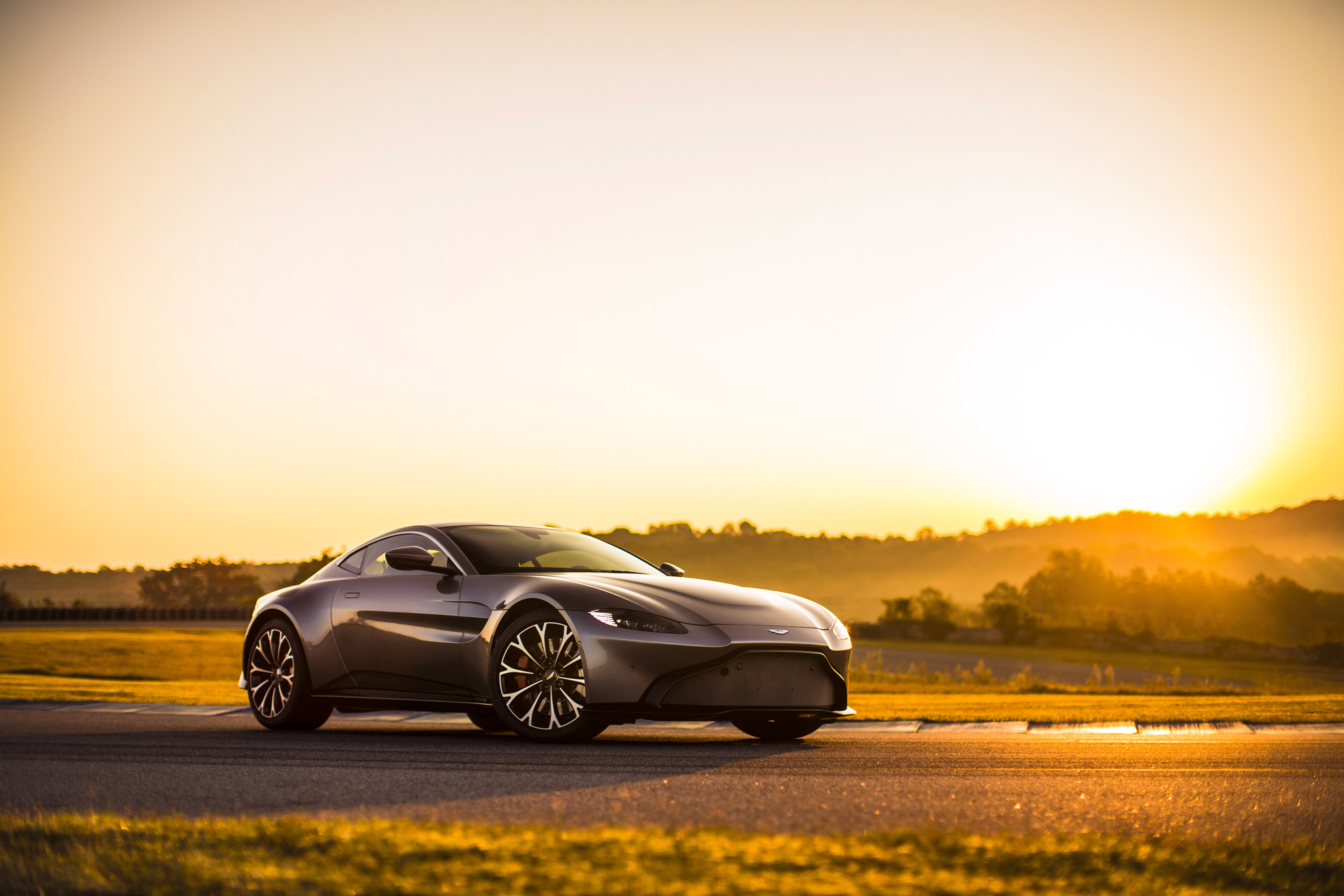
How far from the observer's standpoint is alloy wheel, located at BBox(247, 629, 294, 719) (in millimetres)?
9062

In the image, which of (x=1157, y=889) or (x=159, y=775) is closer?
(x=1157, y=889)

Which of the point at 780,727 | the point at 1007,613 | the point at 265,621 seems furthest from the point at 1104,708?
the point at 1007,613

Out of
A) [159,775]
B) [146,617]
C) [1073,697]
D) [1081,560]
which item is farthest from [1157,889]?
[1081,560]

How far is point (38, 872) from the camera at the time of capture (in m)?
3.27

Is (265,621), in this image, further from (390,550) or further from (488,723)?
(488,723)

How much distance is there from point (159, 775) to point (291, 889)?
3.33 m

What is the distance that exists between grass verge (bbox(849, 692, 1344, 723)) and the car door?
382 centimetres

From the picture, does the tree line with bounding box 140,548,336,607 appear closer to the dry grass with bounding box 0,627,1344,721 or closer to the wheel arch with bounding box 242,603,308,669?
the dry grass with bounding box 0,627,1344,721

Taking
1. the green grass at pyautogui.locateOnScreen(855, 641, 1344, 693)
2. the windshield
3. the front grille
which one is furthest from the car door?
the green grass at pyautogui.locateOnScreen(855, 641, 1344, 693)

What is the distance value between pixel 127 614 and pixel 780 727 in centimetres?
7338

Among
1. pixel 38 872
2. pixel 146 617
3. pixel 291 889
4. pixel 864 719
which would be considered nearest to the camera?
pixel 291 889

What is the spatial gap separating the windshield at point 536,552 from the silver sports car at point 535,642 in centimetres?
2

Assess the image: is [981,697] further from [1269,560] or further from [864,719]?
[1269,560]

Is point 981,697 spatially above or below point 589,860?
below
